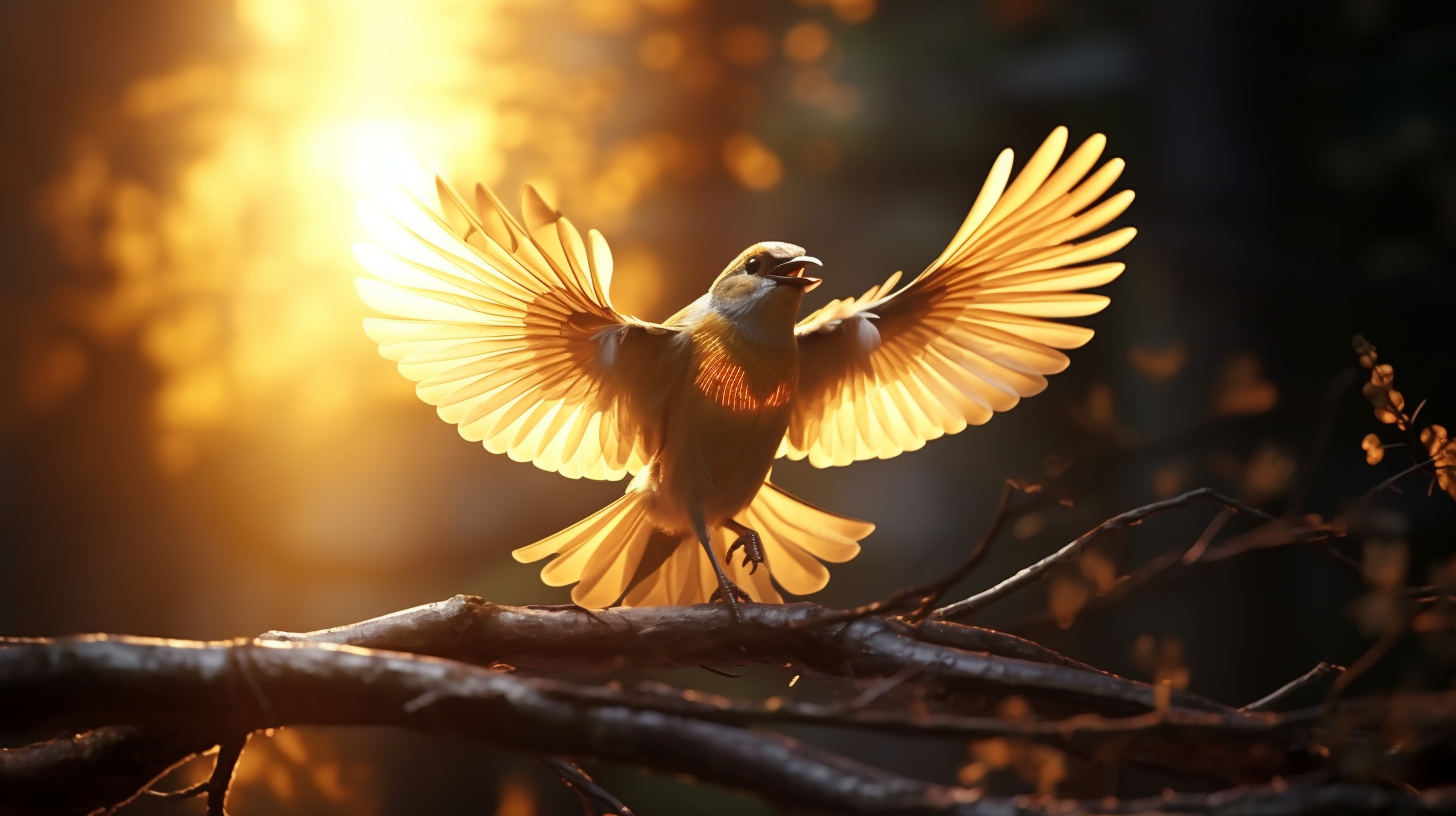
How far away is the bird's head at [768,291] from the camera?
4.89 ft

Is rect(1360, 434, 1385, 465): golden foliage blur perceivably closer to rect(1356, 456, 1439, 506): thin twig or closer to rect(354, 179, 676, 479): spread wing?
rect(1356, 456, 1439, 506): thin twig

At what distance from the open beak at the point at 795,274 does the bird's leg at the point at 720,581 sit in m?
0.38

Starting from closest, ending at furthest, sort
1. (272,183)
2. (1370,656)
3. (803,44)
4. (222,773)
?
1. (1370,656)
2. (222,773)
3. (272,183)
4. (803,44)

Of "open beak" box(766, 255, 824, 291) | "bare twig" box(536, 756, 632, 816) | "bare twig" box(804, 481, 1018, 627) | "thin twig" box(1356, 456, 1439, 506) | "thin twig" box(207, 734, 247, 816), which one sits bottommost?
"bare twig" box(536, 756, 632, 816)

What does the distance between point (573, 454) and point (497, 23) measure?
83.8 inches

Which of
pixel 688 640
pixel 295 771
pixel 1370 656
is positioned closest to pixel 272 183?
pixel 295 771

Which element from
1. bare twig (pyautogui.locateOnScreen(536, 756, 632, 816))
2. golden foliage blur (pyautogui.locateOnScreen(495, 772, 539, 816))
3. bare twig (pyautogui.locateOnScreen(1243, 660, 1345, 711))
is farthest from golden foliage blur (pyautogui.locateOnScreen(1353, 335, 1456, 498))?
golden foliage blur (pyautogui.locateOnScreen(495, 772, 539, 816))

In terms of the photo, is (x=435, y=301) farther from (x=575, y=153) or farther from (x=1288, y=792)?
(x=575, y=153)

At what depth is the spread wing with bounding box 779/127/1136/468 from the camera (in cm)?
144

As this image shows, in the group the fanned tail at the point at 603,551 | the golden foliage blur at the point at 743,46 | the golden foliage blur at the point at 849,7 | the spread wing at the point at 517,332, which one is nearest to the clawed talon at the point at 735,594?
the fanned tail at the point at 603,551

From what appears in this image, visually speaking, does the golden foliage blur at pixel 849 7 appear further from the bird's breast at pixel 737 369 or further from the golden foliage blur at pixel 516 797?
the golden foliage blur at pixel 516 797

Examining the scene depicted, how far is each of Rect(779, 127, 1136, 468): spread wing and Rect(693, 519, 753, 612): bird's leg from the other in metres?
0.31

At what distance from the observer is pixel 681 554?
64.2 inches

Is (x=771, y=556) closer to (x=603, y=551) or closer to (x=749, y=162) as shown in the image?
(x=603, y=551)
